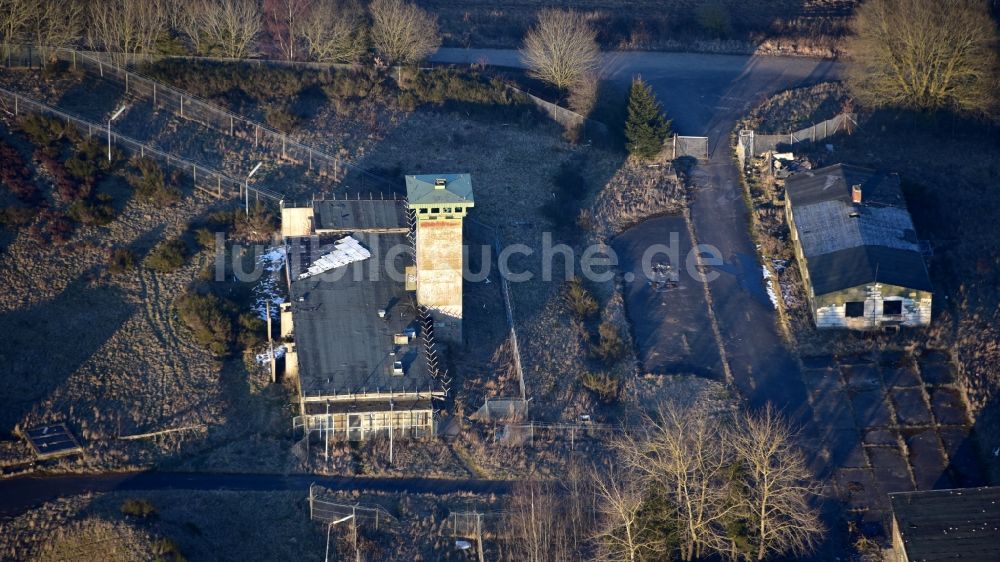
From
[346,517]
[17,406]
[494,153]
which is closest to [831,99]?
[494,153]

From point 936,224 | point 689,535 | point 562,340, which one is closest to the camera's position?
point 689,535

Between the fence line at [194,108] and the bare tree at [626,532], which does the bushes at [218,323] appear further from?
the bare tree at [626,532]

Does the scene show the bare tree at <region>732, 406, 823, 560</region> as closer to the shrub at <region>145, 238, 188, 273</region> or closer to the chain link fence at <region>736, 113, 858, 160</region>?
the chain link fence at <region>736, 113, 858, 160</region>

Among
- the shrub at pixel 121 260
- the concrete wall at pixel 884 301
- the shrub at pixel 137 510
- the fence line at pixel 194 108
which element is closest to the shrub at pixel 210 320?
the shrub at pixel 121 260

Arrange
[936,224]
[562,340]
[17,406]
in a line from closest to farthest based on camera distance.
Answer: [17,406] → [562,340] → [936,224]

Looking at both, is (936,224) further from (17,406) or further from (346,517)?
(17,406)

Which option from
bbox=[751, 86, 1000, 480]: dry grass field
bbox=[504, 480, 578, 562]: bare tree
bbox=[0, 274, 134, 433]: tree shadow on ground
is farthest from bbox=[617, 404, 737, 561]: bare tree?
bbox=[0, 274, 134, 433]: tree shadow on ground
